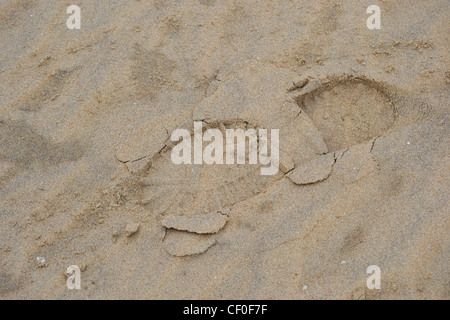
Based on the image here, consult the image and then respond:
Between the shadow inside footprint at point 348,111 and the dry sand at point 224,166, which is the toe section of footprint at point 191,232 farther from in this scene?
the shadow inside footprint at point 348,111

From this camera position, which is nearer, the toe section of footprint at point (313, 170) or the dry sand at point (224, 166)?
the dry sand at point (224, 166)

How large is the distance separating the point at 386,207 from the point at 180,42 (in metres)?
1.34

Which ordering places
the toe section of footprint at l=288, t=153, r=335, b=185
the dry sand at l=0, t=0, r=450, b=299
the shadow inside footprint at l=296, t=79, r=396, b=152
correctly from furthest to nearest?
the shadow inside footprint at l=296, t=79, r=396, b=152
the toe section of footprint at l=288, t=153, r=335, b=185
the dry sand at l=0, t=0, r=450, b=299

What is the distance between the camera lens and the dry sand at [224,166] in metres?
1.73

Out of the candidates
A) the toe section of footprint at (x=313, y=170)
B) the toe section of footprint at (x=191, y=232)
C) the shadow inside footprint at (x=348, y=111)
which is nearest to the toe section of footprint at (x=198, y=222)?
the toe section of footprint at (x=191, y=232)

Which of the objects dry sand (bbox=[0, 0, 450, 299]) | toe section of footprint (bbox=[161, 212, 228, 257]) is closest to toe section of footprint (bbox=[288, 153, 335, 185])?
dry sand (bbox=[0, 0, 450, 299])

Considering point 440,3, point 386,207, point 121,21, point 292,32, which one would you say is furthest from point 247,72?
point 440,3

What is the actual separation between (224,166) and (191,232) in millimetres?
343

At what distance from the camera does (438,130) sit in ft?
6.50

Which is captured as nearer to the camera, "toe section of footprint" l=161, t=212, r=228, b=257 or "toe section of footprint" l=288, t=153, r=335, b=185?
"toe section of footprint" l=161, t=212, r=228, b=257

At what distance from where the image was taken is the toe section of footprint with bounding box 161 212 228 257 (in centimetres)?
179

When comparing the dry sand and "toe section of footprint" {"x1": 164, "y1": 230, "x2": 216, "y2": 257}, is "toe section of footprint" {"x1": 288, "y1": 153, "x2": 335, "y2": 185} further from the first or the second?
"toe section of footprint" {"x1": 164, "y1": 230, "x2": 216, "y2": 257}
